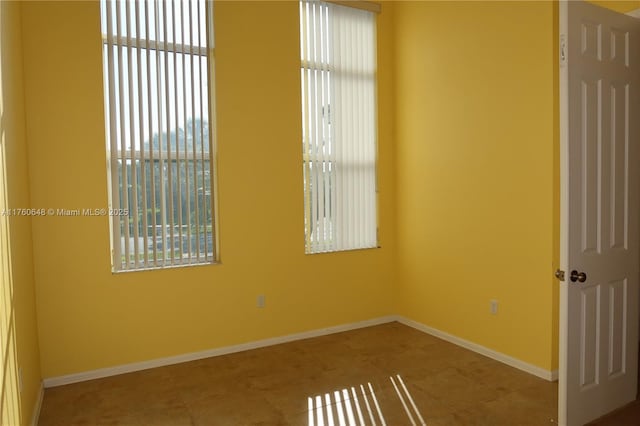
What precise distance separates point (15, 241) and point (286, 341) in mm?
2414

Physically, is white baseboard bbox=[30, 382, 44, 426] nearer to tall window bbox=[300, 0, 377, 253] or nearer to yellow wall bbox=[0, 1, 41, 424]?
yellow wall bbox=[0, 1, 41, 424]

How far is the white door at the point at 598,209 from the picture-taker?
2533 mm

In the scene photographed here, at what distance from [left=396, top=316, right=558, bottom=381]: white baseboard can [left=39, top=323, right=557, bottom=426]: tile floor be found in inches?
2.8

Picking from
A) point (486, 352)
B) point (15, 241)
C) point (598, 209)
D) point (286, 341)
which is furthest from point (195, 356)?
point (598, 209)

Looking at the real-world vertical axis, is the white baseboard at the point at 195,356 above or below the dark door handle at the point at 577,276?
below

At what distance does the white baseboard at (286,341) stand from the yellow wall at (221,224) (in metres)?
0.06

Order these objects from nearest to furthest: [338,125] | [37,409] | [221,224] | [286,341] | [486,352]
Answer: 1. [37,409]
2. [486,352]
3. [221,224]
4. [286,341]
5. [338,125]

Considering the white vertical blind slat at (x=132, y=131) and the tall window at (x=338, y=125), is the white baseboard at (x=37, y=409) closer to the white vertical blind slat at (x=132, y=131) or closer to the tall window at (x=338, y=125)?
the white vertical blind slat at (x=132, y=131)

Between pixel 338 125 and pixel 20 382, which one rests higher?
pixel 338 125

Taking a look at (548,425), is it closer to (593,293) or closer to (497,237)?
(593,293)

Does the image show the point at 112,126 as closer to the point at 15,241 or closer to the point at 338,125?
the point at 15,241

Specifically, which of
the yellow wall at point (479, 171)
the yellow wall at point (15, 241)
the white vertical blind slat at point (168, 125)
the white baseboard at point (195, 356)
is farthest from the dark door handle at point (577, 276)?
the white vertical blind slat at point (168, 125)

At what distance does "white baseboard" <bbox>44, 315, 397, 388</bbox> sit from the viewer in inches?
139

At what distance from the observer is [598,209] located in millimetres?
2701
